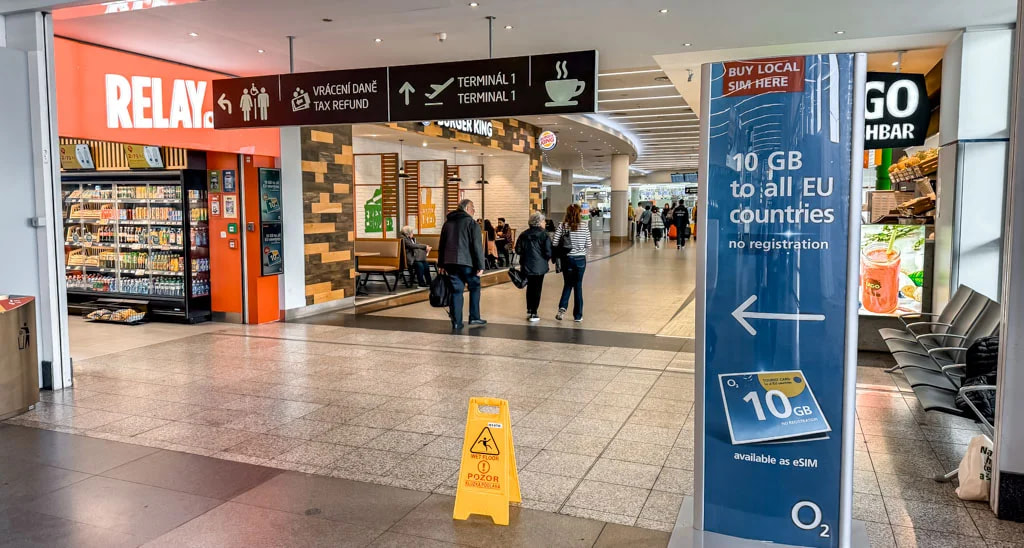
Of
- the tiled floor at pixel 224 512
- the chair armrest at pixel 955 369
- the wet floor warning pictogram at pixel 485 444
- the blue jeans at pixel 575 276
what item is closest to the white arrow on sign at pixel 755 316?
the tiled floor at pixel 224 512

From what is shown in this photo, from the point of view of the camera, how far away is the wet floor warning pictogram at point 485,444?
3.34 m

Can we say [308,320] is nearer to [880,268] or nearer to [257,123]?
[257,123]

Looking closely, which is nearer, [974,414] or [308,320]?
[974,414]

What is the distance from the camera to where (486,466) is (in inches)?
132

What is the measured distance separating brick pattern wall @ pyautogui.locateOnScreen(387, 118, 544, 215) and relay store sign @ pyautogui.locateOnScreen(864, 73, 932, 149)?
7495mm

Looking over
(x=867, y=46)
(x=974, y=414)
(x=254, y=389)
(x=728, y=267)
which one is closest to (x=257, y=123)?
(x=254, y=389)

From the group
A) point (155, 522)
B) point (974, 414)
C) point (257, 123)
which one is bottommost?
point (155, 522)

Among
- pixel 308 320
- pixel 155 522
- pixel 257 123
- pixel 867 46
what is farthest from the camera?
pixel 308 320

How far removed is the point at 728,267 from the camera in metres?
2.66

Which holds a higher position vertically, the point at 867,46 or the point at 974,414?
the point at 867,46

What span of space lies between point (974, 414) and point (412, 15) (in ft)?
16.3

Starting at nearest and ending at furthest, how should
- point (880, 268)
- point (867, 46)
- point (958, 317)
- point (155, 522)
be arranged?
point (155, 522) → point (958, 317) → point (880, 268) → point (867, 46)

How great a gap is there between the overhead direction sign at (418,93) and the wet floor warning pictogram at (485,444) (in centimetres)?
305

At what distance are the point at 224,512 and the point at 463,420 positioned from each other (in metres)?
1.79
